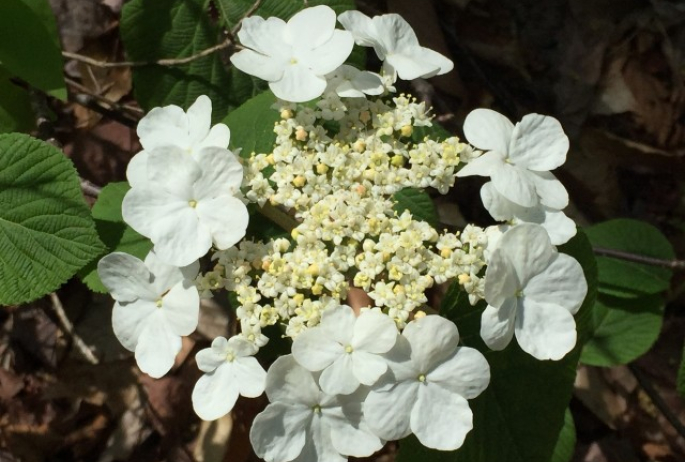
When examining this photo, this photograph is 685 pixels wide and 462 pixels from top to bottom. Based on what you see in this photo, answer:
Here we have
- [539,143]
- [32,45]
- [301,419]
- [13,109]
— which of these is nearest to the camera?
[301,419]

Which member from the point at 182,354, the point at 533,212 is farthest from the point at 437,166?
the point at 182,354

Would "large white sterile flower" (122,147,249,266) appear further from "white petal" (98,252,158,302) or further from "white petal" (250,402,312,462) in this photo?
"white petal" (250,402,312,462)

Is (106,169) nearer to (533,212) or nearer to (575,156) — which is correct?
(533,212)

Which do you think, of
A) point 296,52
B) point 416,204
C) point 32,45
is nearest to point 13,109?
point 32,45

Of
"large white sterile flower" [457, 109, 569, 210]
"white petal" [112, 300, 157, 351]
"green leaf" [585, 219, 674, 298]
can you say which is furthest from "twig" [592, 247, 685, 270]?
"white petal" [112, 300, 157, 351]

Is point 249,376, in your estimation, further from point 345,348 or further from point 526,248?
point 526,248
